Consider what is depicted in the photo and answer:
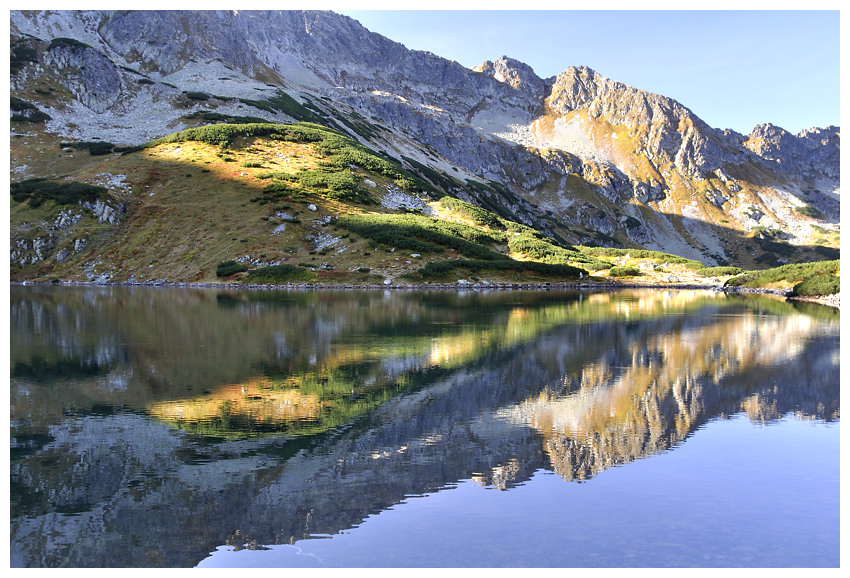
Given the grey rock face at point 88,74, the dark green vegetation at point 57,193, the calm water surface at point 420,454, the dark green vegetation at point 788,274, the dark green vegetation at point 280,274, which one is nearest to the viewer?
the calm water surface at point 420,454

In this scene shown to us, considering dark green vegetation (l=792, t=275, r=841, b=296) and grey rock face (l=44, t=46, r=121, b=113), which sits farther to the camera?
grey rock face (l=44, t=46, r=121, b=113)

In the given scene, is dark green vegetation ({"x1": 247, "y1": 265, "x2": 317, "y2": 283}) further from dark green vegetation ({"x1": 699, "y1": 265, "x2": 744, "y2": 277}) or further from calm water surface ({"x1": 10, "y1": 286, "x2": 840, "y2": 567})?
dark green vegetation ({"x1": 699, "y1": 265, "x2": 744, "y2": 277})

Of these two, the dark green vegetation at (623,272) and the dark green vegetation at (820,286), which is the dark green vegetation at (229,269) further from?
the dark green vegetation at (820,286)

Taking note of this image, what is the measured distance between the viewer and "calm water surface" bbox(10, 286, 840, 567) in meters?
8.29

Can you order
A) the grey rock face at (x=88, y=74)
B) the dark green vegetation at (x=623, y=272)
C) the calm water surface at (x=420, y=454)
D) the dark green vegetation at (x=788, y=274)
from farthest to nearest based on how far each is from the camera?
the grey rock face at (x=88, y=74) < the dark green vegetation at (x=623, y=272) < the dark green vegetation at (x=788, y=274) < the calm water surface at (x=420, y=454)

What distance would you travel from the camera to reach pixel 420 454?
11.7m

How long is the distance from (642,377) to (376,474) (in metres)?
11.4

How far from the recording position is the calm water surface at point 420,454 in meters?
8.29

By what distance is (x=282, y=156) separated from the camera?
105000 millimetres

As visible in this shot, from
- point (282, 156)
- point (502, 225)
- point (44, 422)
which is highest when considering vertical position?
point (282, 156)

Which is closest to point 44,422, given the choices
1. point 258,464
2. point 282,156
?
point 258,464

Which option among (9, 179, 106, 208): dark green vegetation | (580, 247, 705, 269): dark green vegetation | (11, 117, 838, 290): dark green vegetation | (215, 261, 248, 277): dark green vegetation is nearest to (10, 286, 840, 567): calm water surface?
(215, 261, 248, 277): dark green vegetation

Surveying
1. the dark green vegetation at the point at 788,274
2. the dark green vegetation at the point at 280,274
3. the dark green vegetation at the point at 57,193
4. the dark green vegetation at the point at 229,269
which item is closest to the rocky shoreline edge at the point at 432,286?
the dark green vegetation at the point at 280,274
